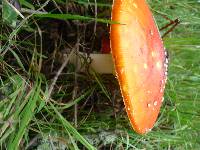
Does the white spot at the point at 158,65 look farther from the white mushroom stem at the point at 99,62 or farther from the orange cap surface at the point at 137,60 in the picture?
the white mushroom stem at the point at 99,62

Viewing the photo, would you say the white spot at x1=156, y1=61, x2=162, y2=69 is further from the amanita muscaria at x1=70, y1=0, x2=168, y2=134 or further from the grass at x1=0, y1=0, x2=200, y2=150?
the grass at x1=0, y1=0, x2=200, y2=150

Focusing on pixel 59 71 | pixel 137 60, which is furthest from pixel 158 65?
pixel 59 71

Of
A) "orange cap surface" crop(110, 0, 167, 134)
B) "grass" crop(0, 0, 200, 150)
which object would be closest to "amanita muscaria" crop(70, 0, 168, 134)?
"orange cap surface" crop(110, 0, 167, 134)

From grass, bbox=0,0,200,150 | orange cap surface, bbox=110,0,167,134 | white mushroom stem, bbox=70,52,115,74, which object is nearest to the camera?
orange cap surface, bbox=110,0,167,134

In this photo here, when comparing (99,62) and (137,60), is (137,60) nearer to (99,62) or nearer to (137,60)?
(137,60)

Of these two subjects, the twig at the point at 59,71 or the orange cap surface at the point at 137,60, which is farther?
the twig at the point at 59,71

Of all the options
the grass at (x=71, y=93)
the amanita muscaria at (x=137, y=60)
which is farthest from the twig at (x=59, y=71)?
the amanita muscaria at (x=137, y=60)

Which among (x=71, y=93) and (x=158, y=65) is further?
(x=71, y=93)
